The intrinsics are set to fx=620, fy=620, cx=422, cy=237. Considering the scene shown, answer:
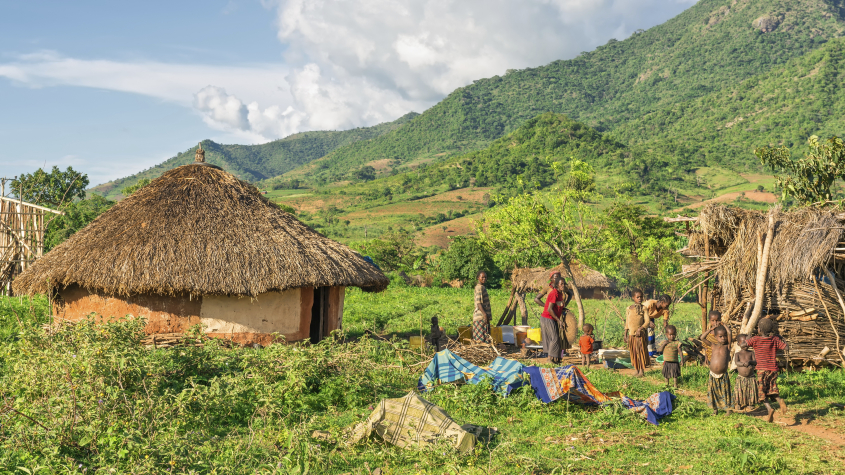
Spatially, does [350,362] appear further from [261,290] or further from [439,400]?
[261,290]

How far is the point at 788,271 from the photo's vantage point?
8680 mm

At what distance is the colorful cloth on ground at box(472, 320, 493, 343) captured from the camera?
10.7 metres

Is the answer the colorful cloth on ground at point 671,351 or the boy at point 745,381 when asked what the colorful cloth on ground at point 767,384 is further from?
the colorful cloth on ground at point 671,351

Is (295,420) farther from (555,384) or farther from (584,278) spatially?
(584,278)

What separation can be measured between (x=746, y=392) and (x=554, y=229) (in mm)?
9169

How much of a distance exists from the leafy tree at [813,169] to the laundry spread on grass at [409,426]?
9740 mm

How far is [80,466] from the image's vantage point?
172 inches

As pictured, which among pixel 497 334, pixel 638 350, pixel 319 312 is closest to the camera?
pixel 638 350

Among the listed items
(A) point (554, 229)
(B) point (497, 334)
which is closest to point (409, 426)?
(B) point (497, 334)

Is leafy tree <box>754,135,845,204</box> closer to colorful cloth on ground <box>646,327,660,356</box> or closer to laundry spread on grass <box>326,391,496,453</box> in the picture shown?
colorful cloth on ground <box>646,327,660,356</box>

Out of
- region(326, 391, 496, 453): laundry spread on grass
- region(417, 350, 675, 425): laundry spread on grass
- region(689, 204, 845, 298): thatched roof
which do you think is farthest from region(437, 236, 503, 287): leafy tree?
region(326, 391, 496, 453): laundry spread on grass

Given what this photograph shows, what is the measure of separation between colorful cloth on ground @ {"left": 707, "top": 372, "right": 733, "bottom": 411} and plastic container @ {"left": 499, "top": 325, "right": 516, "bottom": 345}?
479 cm

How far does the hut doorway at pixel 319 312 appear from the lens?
1219 centimetres

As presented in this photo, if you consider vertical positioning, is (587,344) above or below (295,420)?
above
